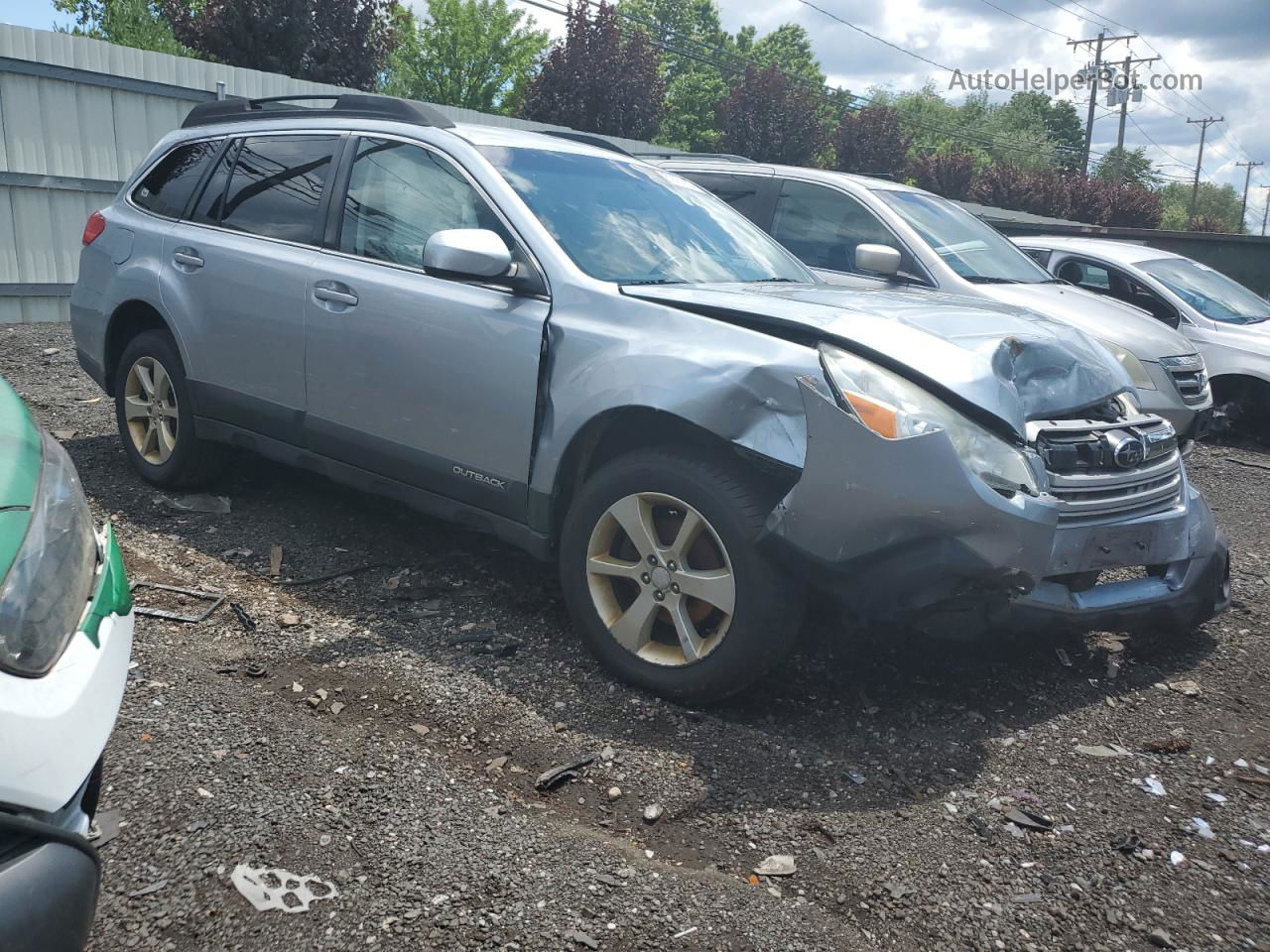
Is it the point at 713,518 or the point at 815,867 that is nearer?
the point at 815,867

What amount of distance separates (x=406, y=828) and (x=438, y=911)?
0.37m

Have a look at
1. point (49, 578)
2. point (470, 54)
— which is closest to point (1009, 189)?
point (470, 54)

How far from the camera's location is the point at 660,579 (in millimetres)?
3537

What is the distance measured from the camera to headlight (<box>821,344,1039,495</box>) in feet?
10.2

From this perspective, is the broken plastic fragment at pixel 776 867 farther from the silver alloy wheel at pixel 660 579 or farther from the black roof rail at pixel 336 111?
the black roof rail at pixel 336 111

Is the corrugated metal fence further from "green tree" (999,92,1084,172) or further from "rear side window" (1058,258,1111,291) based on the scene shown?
"green tree" (999,92,1084,172)

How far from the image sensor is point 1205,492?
7.38 metres

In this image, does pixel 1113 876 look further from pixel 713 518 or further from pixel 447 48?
pixel 447 48

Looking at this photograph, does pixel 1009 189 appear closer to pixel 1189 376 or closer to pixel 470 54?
pixel 470 54

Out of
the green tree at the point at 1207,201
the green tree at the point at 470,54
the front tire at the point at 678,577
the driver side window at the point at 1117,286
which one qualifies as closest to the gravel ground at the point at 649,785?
the front tire at the point at 678,577

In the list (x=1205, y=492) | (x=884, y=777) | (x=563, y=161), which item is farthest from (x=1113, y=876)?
(x=1205, y=492)

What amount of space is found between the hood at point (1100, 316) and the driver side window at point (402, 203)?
3.99 meters

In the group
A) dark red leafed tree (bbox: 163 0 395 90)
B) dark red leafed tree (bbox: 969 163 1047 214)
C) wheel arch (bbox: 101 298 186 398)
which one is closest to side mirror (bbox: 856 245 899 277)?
wheel arch (bbox: 101 298 186 398)

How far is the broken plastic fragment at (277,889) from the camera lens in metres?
2.51
